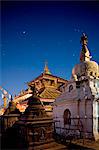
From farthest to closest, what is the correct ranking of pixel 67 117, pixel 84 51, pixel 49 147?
1. pixel 84 51
2. pixel 67 117
3. pixel 49 147

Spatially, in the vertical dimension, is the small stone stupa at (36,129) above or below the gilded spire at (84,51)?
below

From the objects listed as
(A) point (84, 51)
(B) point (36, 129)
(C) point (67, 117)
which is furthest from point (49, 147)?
(A) point (84, 51)

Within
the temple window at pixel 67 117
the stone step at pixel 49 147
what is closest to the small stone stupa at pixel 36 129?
the stone step at pixel 49 147

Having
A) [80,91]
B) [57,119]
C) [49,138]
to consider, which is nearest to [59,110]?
[57,119]

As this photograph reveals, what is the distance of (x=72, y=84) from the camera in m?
19.2

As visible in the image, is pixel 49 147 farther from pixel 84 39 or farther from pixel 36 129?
pixel 84 39

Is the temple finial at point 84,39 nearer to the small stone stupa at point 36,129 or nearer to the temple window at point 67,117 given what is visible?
the temple window at point 67,117

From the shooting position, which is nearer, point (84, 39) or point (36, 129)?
point (36, 129)

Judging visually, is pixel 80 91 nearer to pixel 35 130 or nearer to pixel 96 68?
pixel 96 68

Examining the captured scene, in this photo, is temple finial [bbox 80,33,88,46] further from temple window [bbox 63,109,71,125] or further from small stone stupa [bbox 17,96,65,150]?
small stone stupa [bbox 17,96,65,150]

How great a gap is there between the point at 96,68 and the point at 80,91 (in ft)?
14.6

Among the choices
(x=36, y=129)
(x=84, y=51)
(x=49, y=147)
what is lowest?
(x=49, y=147)

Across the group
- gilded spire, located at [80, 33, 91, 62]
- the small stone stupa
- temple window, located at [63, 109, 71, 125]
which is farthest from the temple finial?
the small stone stupa

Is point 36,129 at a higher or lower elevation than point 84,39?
lower
